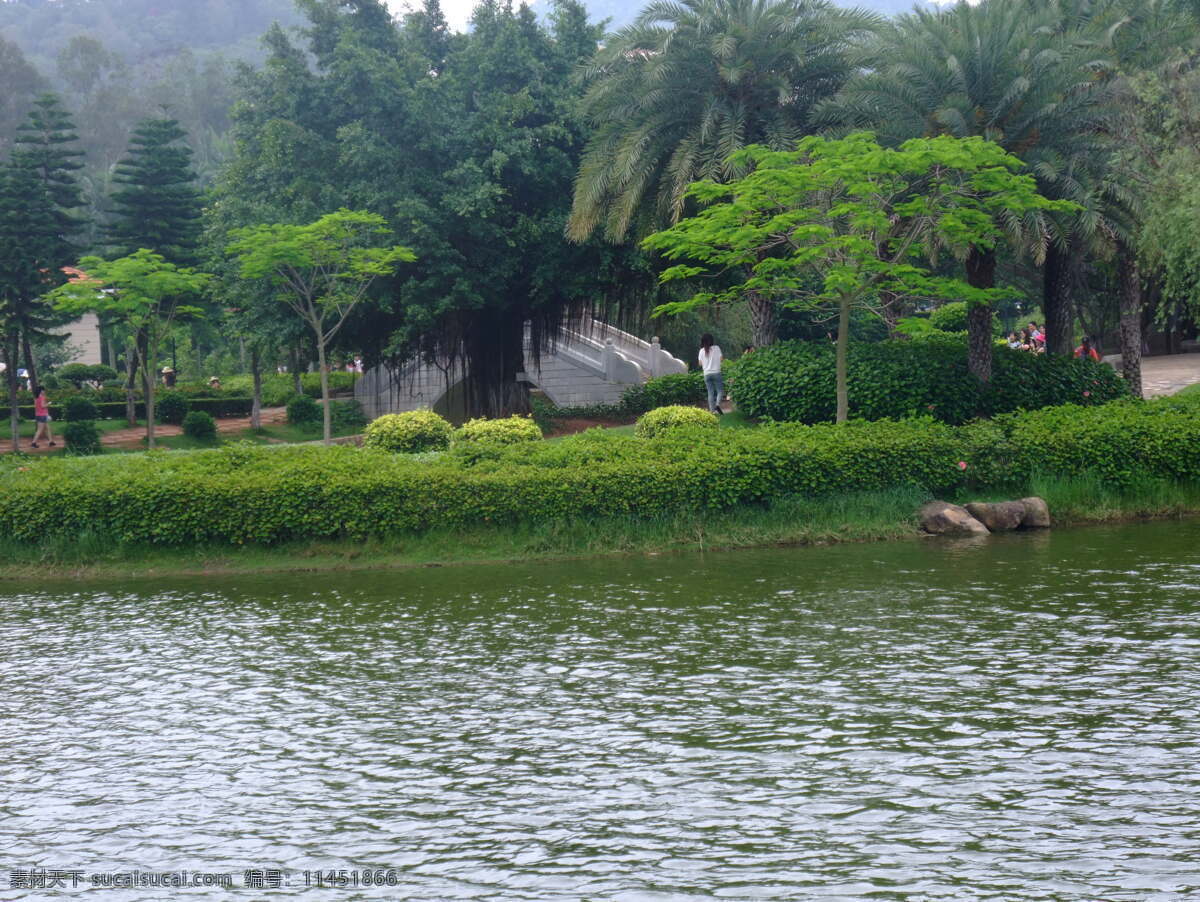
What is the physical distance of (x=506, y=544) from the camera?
17.8m

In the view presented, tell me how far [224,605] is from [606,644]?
544cm

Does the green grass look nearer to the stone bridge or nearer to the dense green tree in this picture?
the dense green tree

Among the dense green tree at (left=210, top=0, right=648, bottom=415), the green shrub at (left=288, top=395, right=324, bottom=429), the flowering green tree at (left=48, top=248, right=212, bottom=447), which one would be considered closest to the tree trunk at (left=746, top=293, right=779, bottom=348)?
the dense green tree at (left=210, top=0, right=648, bottom=415)

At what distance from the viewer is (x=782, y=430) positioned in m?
20.2

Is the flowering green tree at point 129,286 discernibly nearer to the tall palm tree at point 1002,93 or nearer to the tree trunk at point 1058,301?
the tall palm tree at point 1002,93

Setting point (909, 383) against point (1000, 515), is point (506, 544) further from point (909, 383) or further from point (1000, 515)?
point (909, 383)

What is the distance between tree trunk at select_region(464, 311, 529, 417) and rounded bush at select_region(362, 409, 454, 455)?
36.8 feet

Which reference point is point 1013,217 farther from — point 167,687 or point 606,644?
point 167,687

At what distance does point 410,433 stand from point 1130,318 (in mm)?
17538

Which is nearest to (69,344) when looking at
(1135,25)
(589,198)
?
(589,198)

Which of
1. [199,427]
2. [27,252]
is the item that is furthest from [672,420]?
[27,252]

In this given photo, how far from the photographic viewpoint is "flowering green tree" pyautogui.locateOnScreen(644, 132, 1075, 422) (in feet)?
68.8

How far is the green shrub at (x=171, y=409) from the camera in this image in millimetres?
44375

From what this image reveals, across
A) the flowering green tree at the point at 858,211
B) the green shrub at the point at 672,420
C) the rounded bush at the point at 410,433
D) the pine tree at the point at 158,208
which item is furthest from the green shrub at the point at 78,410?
the flowering green tree at the point at 858,211
